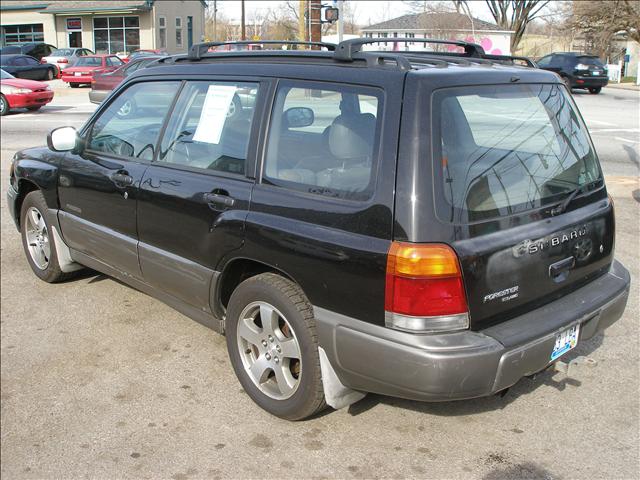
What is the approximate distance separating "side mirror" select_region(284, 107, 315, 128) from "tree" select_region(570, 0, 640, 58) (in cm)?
3586

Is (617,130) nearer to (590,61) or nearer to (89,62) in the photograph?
(590,61)

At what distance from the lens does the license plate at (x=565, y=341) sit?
10.7 ft

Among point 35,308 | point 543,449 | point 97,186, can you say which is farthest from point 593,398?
point 35,308

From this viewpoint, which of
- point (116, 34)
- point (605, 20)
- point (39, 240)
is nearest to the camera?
point (39, 240)

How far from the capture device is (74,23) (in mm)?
49656

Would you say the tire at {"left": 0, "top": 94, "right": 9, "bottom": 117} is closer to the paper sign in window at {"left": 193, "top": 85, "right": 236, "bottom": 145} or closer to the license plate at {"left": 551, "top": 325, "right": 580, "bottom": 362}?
the paper sign in window at {"left": 193, "top": 85, "right": 236, "bottom": 145}

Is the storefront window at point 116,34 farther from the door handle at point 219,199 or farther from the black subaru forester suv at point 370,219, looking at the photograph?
the door handle at point 219,199

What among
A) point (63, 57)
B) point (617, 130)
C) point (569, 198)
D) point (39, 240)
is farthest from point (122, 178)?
point (63, 57)

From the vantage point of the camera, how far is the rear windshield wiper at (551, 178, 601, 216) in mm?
3362

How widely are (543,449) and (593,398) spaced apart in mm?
688

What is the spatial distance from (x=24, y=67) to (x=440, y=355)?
32301 mm

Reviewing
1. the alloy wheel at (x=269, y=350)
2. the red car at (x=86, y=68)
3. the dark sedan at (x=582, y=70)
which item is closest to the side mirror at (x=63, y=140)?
the alloy wheel at (x=269, y=350)

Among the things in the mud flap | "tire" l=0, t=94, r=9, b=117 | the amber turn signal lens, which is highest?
the amber turn signal lens

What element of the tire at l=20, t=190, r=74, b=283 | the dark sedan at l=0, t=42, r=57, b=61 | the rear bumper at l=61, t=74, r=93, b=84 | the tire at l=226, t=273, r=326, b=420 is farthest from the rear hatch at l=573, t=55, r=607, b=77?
the dark sedan at l=0, t=42, r=57, b=61
